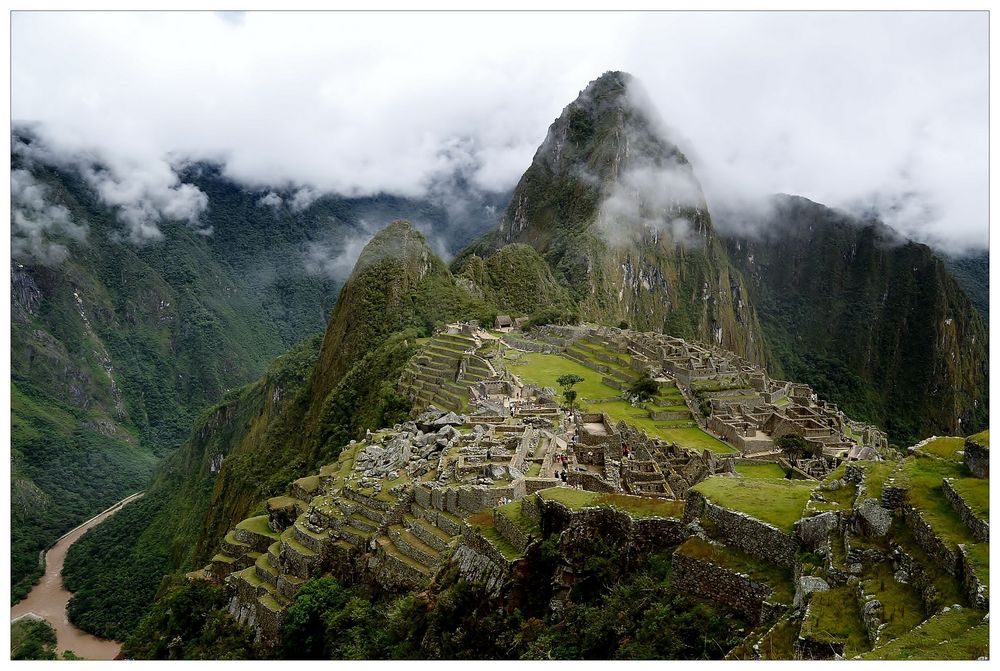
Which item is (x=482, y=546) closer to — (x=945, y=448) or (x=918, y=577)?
(x=918, y=577)

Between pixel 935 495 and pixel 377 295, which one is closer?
pixel 935 495

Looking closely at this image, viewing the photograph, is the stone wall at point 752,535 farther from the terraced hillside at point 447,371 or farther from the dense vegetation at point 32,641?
the dense vegetation at point 32,641

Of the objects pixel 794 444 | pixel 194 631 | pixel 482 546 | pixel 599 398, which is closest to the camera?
pixel 482 546

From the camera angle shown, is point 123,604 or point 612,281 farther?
point 612,281

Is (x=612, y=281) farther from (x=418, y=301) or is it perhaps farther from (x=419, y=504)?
(x=419, y=504)

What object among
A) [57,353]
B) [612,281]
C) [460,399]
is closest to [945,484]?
[460,399]

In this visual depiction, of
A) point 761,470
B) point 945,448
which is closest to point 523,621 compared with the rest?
point 945,448
